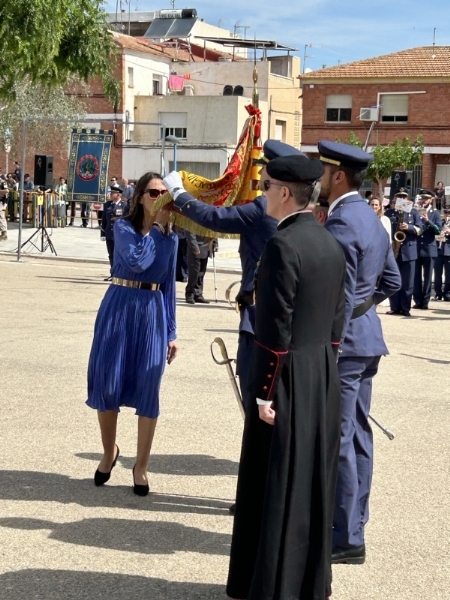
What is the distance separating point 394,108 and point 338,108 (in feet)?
10.5

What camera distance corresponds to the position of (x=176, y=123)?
57.2m

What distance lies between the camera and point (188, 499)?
6094 mm

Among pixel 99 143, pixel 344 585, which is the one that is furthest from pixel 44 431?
pixel 99 143

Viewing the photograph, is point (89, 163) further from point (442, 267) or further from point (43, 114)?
point (43, 114)

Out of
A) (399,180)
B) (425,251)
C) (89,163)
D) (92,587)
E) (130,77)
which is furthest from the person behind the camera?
(130,77)

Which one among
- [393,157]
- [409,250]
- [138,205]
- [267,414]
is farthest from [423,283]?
[393,157]

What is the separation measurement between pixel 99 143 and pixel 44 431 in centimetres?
1990

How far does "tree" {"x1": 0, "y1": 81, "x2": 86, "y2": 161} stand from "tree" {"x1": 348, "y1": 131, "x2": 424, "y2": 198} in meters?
14.3

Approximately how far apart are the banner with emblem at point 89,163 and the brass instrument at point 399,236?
9.96 metres

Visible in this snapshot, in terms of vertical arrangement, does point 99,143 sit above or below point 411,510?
above

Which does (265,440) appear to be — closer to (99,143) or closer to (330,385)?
(330,385)

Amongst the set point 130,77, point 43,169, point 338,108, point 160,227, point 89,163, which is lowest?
point 160,227

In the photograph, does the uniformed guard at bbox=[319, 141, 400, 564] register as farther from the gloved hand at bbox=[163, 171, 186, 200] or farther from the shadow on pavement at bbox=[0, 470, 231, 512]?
the shadow on pavement at bbox=[0, 470, 231, 512]

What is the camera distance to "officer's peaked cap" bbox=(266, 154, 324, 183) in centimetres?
419
